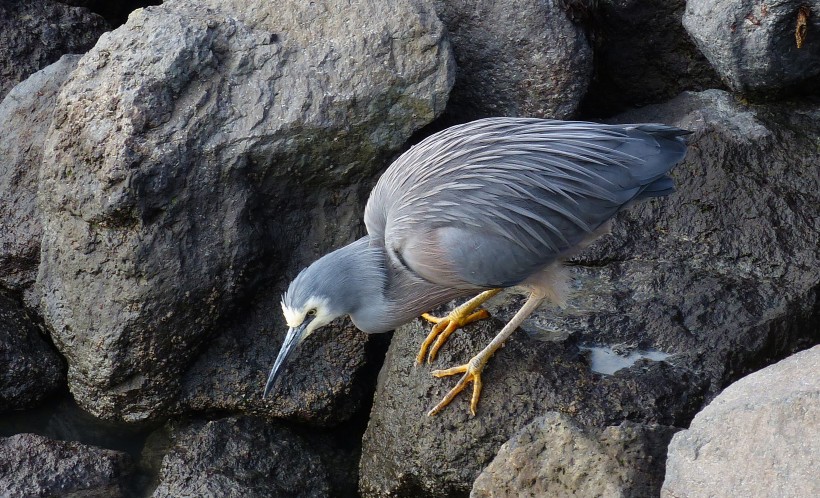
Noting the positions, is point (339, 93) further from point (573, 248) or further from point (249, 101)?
point (573, 248)

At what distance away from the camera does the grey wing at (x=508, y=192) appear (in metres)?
4.10

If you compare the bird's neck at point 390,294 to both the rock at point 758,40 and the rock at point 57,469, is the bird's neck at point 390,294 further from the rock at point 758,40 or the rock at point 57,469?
the rock at point 758,40

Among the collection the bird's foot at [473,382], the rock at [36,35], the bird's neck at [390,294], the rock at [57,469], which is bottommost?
the rock at [57,469]

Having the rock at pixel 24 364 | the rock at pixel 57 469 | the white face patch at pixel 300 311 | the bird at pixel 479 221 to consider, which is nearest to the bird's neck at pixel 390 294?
the bird at pixel 479 221

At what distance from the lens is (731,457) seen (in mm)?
2707

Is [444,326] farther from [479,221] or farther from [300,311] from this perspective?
[300,311]

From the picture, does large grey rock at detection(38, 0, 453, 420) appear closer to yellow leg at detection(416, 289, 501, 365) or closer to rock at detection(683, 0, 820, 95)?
yellow leg at detection(416, 289, 501, 365)

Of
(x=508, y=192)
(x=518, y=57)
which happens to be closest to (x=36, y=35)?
(x=518, y=57)

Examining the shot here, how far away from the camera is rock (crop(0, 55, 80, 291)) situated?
5062mm

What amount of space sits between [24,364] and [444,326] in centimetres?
229

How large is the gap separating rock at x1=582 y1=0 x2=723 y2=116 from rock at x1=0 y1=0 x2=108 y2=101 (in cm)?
335

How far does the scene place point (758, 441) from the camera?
8.79ft

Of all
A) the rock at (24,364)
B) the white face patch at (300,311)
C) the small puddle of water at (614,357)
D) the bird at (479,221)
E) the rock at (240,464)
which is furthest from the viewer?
the rock at (24,364)

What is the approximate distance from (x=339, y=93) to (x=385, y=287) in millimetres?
1026
